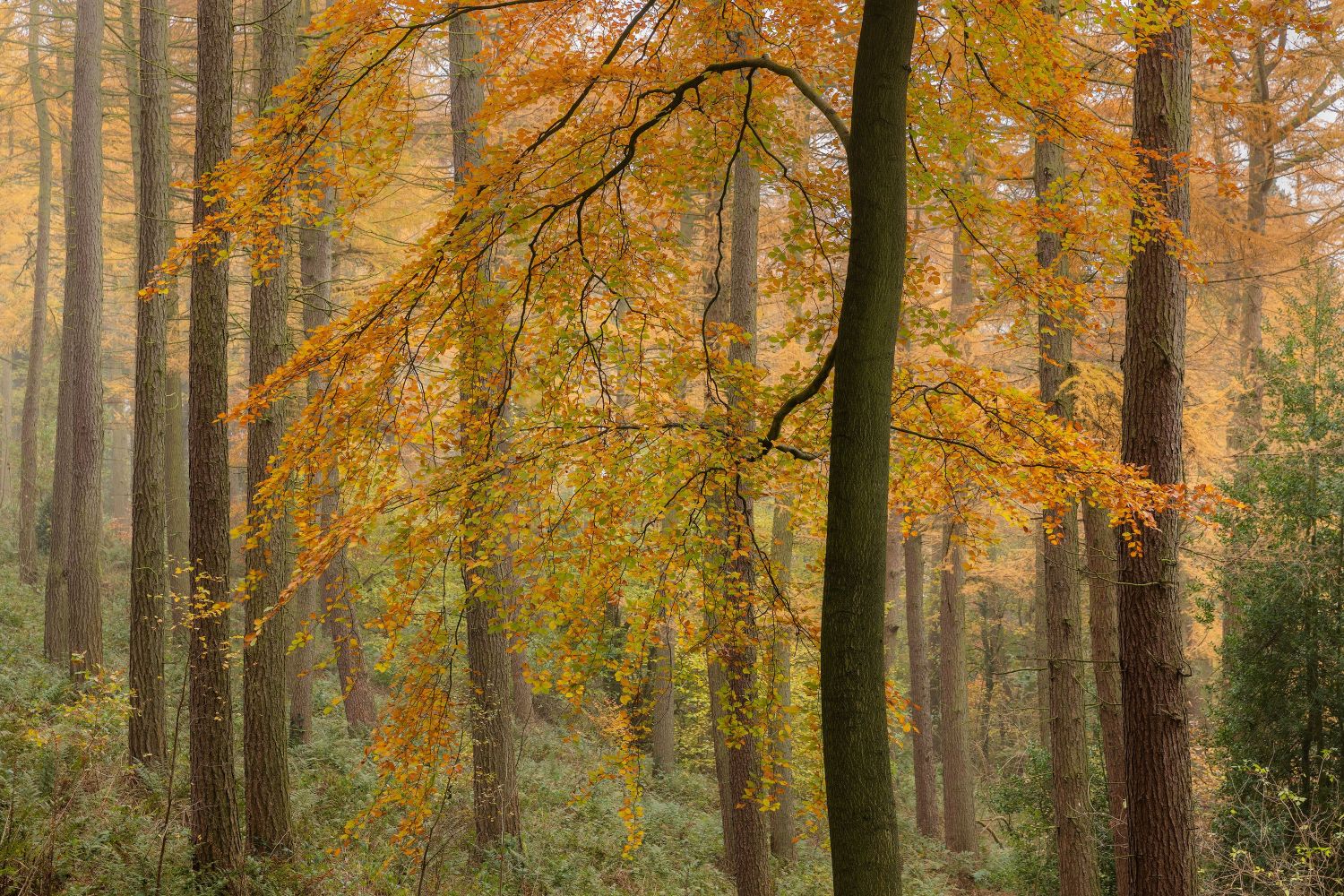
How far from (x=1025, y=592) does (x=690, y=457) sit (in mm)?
17528

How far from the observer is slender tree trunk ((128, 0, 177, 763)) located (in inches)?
320

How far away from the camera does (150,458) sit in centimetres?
842

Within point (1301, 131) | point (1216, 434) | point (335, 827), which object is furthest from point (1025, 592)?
point (335, 827)

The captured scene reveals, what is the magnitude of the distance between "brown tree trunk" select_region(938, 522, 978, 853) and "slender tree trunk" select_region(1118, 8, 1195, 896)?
8.61m

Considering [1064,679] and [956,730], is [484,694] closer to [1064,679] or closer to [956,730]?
[1064,679]

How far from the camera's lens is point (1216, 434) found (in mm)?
12641

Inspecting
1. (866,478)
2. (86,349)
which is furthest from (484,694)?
(86,349)

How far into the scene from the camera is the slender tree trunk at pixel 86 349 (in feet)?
35.8

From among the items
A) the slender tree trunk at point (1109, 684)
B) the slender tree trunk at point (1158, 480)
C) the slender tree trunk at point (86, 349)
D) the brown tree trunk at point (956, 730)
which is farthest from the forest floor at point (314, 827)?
the slender tree trunk at point (1158, 480)

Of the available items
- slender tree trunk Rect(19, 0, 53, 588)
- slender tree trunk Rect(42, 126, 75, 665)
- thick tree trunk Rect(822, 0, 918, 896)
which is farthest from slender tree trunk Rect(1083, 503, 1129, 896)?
slender tree trunk Rect(19, 0, 53, 588)

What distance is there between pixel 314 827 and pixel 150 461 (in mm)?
3694

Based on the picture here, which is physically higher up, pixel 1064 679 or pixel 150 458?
pixel 150 458

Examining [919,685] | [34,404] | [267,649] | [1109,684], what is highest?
[34,404]

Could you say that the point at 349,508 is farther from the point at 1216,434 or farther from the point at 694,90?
the point at 1216,434
